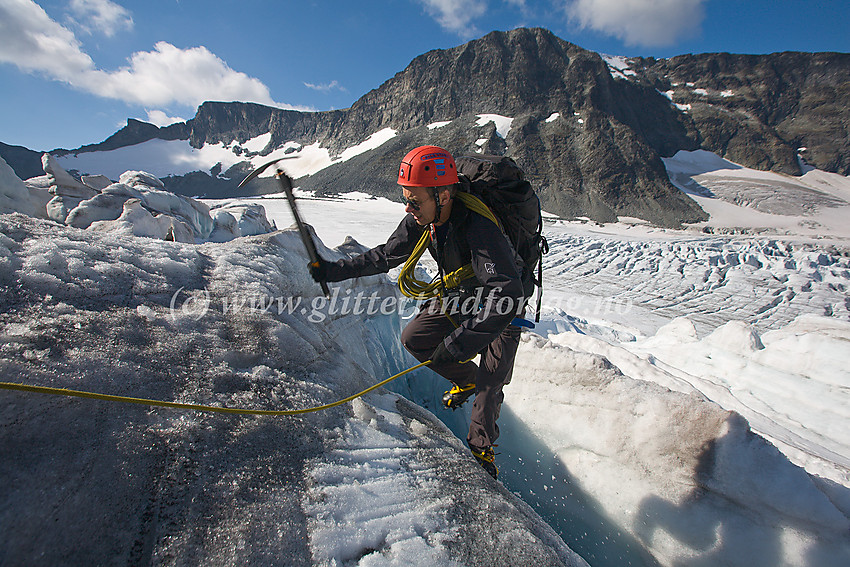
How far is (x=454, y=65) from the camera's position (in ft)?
200

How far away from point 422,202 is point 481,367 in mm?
1236

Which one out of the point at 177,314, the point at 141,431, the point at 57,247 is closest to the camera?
the point at 141,431

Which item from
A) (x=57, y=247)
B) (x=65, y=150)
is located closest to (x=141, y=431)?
(x=57, y=247)

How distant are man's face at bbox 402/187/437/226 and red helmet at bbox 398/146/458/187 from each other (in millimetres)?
45

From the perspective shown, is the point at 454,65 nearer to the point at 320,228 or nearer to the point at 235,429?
the point at 320,228

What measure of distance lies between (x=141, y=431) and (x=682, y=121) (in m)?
79.2

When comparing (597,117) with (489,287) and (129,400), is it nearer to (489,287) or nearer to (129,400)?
(489,287)

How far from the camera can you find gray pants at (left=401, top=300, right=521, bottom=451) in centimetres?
258

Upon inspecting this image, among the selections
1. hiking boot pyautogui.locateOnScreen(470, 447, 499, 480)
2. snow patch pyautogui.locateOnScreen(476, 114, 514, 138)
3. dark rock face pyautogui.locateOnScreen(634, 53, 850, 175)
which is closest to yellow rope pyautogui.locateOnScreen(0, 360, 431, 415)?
hiking boot pyautogui.locateOnScreen(470, 447, 499, 480)

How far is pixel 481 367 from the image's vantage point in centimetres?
266

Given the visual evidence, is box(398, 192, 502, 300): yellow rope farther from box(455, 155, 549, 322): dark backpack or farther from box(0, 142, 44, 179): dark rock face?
box(0, 142, 44, 179): dark rock face

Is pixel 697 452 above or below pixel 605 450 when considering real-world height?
above

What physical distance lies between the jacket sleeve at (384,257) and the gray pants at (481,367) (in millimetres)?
487

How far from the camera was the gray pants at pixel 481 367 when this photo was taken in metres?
2.58
